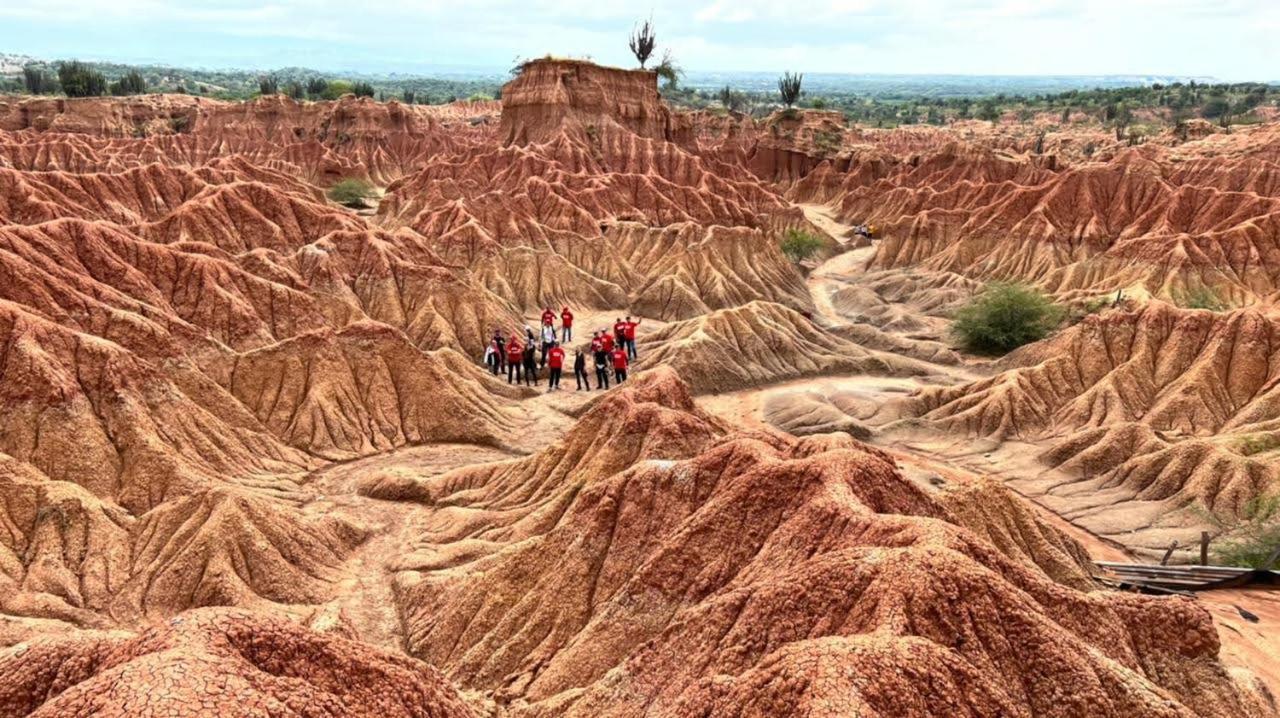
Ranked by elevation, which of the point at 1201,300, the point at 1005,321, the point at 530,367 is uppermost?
the point at 1201,300

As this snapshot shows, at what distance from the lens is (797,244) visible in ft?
254

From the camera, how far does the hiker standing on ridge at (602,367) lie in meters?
40.0

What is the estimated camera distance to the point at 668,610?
1639 cm

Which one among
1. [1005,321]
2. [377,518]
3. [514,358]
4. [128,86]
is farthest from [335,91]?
[377,518]

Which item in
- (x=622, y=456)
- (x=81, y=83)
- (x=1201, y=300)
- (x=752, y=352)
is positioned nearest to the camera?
(x=622, y=456)

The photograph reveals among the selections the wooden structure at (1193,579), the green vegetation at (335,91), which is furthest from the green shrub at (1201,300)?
the green vegetation at (335,91)

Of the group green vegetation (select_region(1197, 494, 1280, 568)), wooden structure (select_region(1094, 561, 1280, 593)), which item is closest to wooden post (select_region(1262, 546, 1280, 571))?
green vegetation (select_region(1197, 494, 1280, 568))

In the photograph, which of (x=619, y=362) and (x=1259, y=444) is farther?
(x=619, y=362)

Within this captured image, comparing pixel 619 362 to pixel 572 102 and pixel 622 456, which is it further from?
pixel 572 102

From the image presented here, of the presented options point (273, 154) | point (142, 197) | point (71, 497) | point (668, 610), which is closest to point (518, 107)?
point (273, 154)

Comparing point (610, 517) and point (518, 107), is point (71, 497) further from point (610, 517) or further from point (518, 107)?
point (518, 107)

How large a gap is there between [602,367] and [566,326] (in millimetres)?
8897

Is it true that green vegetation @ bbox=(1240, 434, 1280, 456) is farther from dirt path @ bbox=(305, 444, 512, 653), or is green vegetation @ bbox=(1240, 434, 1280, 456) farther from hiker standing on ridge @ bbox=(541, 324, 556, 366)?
hiker standing on ridge @ bbox=(541, 324, 556, 366)

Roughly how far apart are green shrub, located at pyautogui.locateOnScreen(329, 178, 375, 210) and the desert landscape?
67.7 ft
